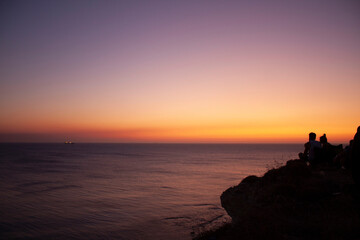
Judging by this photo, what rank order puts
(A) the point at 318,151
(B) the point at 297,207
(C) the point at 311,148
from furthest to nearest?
(A) the point at 318,151, (C) the point at 311,148, (B) the point at 297,207

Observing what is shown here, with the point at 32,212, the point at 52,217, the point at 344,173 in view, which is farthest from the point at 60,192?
the point at 344,173

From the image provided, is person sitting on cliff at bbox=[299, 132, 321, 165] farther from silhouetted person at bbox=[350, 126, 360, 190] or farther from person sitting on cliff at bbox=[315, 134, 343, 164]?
Result: silhouetted person at bbox=[350, 126, 360, 190]

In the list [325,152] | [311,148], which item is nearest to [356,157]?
[311,148]

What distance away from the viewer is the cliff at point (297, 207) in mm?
7902

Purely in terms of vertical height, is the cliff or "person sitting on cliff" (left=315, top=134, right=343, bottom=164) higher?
"person sitting on cliff" (left=315, top=134, right=343, bottom=164)

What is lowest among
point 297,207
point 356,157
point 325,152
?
point 297,207

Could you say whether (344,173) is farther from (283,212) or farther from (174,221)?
(174,221)

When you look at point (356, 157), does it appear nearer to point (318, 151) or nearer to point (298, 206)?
point (298, 206)

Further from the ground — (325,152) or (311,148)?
(311,148)

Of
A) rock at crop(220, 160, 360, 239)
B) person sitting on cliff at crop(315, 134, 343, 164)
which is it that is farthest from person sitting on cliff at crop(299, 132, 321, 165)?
rock at crop(220, 160, 360, 239)

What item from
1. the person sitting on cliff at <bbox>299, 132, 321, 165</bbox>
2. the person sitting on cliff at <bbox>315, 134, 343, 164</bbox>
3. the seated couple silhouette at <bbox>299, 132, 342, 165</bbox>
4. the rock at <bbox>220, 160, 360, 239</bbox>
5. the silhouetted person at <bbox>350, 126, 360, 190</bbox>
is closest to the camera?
the rock at <bbox>220, 160, 360, 239</bbox>

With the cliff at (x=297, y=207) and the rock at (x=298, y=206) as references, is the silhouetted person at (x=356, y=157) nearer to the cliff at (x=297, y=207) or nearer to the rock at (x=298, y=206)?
the cliff at (x=297, y=207)

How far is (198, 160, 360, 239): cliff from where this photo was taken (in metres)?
7.90

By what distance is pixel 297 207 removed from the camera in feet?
33.5
